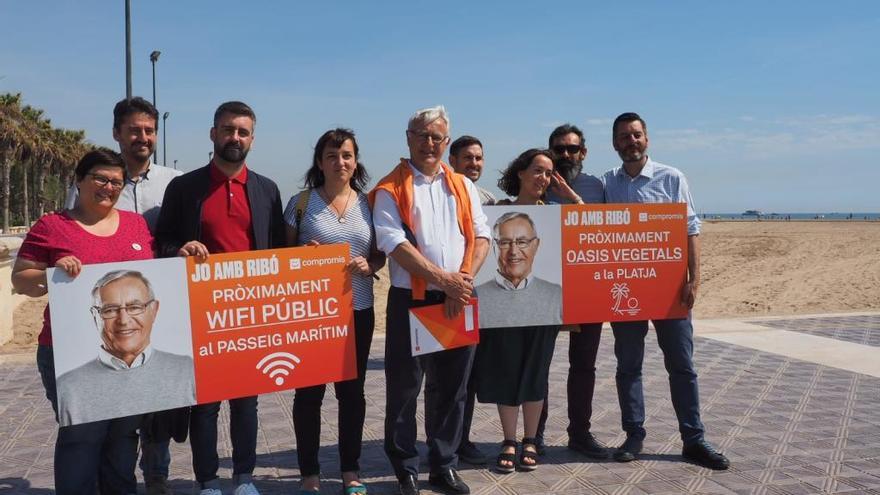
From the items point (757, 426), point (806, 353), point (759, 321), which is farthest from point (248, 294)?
point (759, 321)

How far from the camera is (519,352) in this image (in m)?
4.59

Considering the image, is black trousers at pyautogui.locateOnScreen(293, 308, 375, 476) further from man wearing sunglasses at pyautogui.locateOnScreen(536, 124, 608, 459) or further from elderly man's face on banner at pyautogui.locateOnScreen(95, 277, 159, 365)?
man wearing sunglasses at pyautogui.locateOnScreen(536, 124, 608, 459)

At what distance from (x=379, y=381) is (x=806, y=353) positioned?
528cm

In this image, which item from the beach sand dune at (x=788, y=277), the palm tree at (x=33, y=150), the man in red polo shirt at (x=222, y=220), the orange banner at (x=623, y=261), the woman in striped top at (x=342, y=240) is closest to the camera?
the man in red polo shirt at (x=222, y=220)

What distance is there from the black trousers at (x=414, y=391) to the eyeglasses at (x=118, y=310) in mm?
1355

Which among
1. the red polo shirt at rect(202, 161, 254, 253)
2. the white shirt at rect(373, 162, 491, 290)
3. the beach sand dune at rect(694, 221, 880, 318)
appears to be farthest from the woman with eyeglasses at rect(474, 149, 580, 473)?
the beach sand dune at rect(694, 221, 880, 318)

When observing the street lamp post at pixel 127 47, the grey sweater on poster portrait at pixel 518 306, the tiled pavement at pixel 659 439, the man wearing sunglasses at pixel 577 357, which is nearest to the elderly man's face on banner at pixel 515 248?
the grey sweater on poster portrait at pixel 518 306

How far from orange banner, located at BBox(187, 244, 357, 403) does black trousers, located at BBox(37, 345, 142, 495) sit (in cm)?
43

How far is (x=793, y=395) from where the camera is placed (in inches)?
252

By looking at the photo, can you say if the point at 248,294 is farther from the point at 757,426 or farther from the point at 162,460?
the point at 757,426

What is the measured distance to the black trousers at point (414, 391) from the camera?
4.07 metres

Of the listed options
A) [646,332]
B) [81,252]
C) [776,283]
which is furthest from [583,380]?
[776,283]

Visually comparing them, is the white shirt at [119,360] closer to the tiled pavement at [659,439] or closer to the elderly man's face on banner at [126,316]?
the elderly man's face on banner at [126,316]

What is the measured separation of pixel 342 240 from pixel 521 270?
1.33 m
